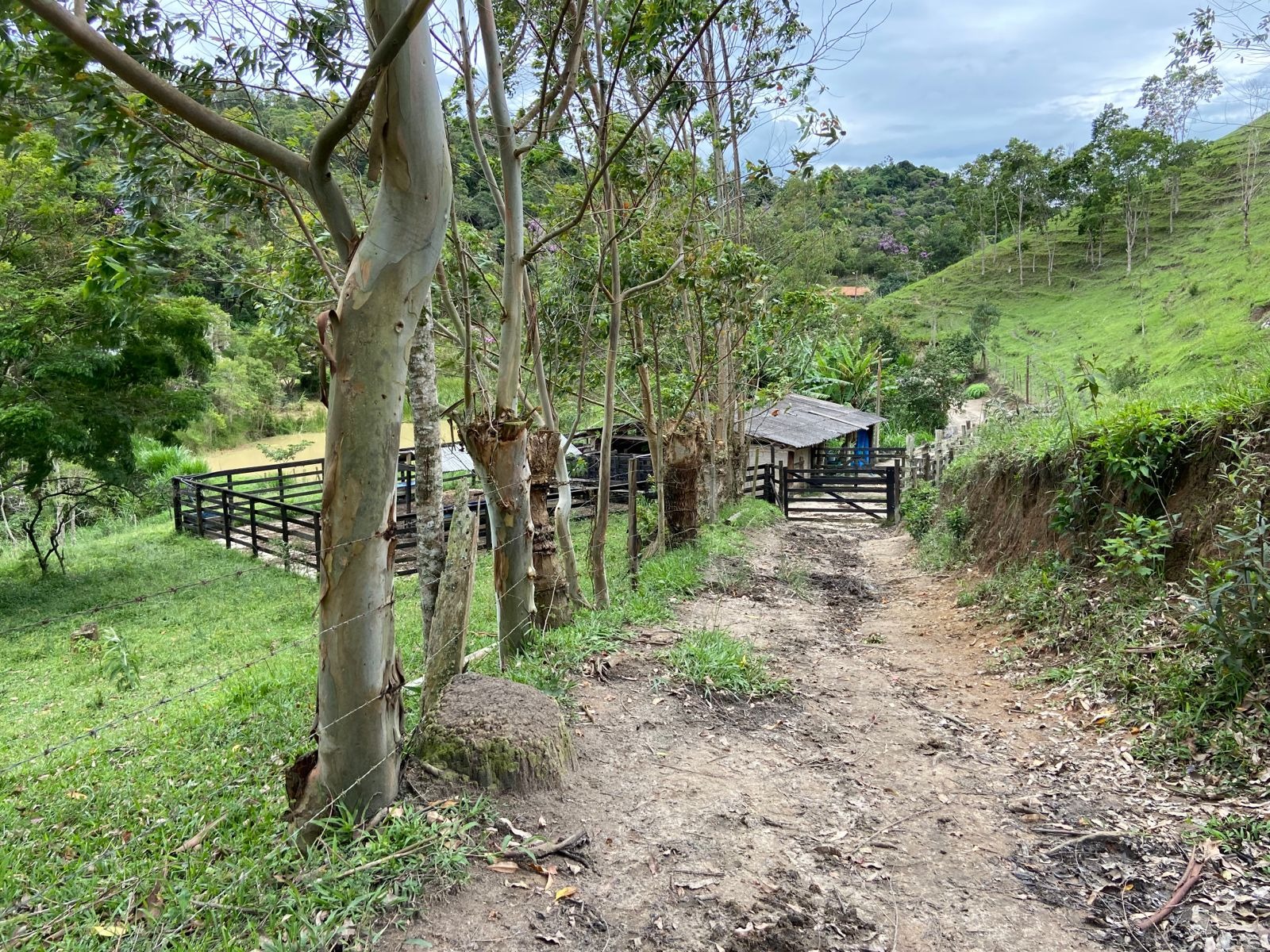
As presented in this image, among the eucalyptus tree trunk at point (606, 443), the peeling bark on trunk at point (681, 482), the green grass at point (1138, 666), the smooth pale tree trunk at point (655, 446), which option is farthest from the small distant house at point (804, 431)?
the green grass at point (1138, 666)

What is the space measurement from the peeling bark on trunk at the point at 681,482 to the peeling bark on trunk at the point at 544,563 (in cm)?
456

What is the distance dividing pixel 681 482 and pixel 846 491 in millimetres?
8153

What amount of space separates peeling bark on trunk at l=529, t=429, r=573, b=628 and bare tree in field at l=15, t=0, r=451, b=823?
327 centimetres

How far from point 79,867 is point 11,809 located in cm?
151

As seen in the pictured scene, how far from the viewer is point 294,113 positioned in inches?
281

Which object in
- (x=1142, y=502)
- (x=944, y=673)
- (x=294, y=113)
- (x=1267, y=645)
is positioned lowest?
(x=944, y=673)

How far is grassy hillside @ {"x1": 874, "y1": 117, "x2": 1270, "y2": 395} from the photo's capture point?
82.7ft

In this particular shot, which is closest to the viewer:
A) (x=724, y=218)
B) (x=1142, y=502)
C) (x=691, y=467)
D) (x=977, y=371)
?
(x=1142, y=502)

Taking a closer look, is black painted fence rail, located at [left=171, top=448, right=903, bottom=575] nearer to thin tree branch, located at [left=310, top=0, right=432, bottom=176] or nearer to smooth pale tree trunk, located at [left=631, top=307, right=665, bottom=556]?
smooth pale tree trunk, located at [left=631, top=307, right=665, bottom=556]

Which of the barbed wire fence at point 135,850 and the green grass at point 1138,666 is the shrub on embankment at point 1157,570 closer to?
the green grass at point 1138,666

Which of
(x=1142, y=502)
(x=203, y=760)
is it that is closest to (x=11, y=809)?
(x=203, y=760)

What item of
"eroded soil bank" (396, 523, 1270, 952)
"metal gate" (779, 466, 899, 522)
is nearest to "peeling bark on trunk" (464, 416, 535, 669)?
"eroded soil bank" (396, 523, 1270, 952)

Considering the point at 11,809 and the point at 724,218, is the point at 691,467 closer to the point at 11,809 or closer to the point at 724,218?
the point at 724,218

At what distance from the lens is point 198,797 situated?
395 cm
